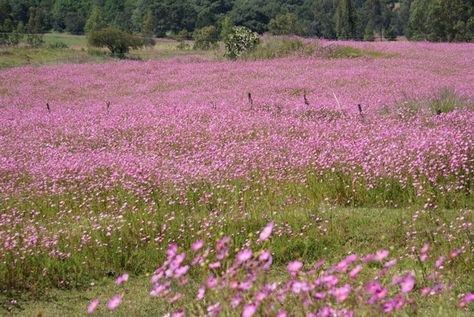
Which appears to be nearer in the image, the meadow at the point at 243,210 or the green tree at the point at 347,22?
the meadow at the point at 243,210

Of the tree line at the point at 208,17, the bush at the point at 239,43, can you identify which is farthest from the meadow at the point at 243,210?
the tree line at the point at 208,17

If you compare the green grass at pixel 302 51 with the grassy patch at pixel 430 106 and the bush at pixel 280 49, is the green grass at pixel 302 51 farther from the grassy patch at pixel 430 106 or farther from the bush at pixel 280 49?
the grassy patch at pixel 430 106

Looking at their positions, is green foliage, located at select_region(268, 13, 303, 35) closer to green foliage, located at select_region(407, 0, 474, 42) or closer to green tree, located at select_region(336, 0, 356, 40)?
green tree, located at select_region(336, 0, 356, 40)

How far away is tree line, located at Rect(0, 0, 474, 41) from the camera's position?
9281 centimetres

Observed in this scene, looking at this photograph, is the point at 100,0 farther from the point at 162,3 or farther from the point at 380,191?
the point at 380,191

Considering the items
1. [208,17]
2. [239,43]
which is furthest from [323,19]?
[239,43]

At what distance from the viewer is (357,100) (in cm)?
1766

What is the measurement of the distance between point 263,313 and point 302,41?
113 ft

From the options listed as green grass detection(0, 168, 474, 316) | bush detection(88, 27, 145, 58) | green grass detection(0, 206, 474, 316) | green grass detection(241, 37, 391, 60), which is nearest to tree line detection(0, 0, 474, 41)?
bush detection(88, 27, 145, 58)

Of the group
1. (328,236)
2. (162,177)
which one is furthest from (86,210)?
(328,236)

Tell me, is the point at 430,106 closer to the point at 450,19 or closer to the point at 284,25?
the point at 450,19

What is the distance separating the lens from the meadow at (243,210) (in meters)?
3.60

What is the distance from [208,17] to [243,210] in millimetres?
120439

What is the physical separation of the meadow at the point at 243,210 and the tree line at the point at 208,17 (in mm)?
74542
